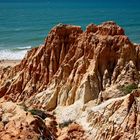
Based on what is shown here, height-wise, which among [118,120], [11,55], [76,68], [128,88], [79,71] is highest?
[11,55]

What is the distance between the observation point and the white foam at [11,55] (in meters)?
85.5

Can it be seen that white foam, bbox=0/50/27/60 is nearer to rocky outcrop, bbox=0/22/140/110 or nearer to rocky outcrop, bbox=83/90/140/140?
rocky outcrop, bbox=0/22/140/110

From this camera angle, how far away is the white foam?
281ft

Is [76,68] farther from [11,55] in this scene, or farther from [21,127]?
[11,55]

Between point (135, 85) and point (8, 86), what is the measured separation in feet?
45.5

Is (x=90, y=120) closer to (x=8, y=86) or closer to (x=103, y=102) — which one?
(x=103, y=102)

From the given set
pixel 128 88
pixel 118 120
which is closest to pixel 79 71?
pixel 128 88

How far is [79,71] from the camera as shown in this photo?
3722 cm

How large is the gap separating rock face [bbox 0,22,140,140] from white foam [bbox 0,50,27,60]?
42.7 metres

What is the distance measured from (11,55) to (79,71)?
5198 cm

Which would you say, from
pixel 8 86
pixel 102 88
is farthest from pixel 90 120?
pixel 8 86

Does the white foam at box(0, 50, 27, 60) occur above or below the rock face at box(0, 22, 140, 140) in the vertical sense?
above

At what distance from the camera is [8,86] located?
42.7m

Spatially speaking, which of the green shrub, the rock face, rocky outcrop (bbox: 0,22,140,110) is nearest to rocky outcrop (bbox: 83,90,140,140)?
the rock face
